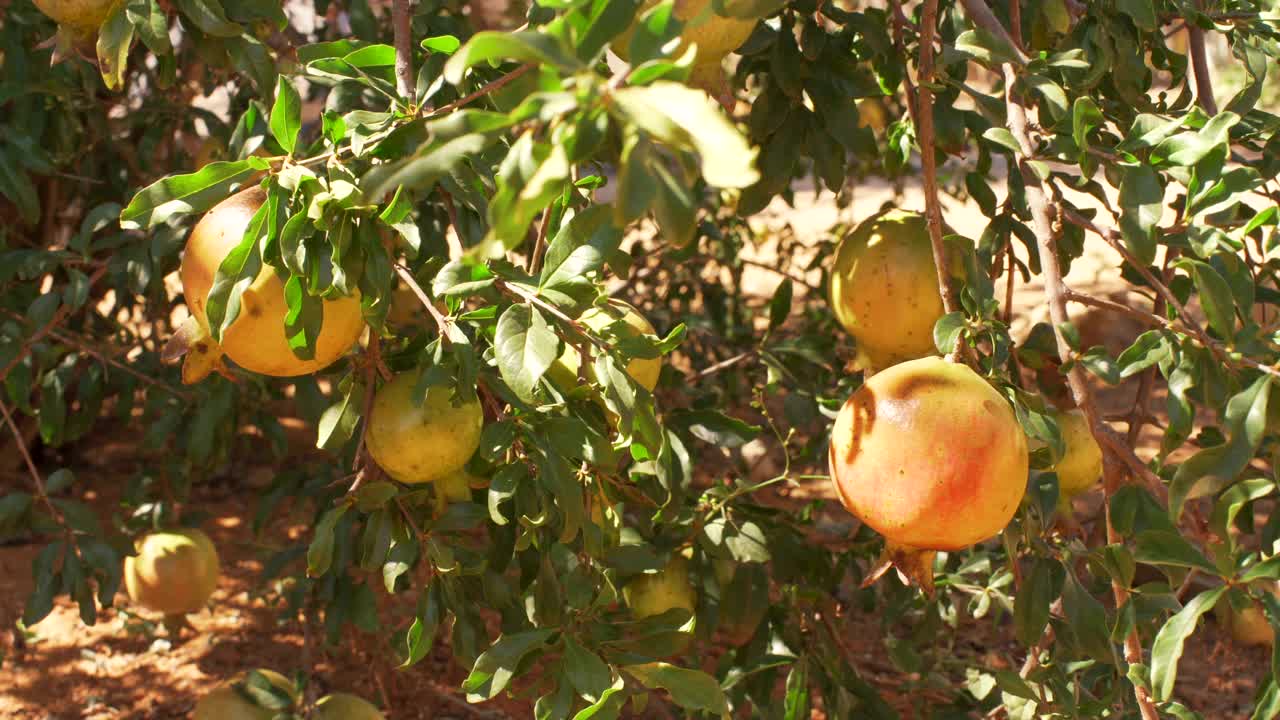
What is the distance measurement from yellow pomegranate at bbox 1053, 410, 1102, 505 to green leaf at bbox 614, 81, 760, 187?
1155mm

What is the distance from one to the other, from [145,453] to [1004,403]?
3.25 m

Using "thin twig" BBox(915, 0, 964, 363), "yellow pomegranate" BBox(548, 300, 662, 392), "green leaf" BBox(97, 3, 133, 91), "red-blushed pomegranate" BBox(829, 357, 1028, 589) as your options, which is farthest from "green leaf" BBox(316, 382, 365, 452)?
"thin twig" BBox(915, 0, 964, 363)

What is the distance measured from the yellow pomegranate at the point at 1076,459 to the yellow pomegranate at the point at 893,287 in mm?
292

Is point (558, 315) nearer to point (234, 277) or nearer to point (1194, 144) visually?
point (234, 277)

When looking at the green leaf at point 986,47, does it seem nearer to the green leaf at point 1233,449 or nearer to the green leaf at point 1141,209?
the green leaf at point 1141,209

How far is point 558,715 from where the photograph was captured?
1221 millimetres

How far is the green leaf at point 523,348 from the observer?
103 centimetres

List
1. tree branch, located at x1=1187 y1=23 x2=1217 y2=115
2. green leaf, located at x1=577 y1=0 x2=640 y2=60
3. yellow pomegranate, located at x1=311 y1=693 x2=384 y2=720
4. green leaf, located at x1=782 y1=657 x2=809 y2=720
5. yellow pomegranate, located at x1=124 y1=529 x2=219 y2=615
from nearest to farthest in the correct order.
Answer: green leaf, located at x1=577 y1=0 x2=640 y2=60 → tree branch, located at x1=1187 y1=23 x2=1217 y2=115 → green leaf, located at x1=782 y1=657 x2=809 y2=720 → yellow pomegranate, located at x1=311 y1=693 x2=384 y2=720 → yellow pomegranate, located at x1=124 y1=529 x2=219 y2=615

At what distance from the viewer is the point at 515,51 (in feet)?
2.20

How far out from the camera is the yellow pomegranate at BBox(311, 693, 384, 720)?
1998 millimetres

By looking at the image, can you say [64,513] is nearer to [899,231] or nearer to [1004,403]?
[899,231]

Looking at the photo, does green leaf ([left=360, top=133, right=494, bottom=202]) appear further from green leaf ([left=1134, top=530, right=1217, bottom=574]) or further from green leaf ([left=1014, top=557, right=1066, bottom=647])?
green leaf ([left=1014, top=557, right=1066, bottom=647])

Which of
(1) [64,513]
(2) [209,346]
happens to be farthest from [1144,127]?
(1) [64,513]

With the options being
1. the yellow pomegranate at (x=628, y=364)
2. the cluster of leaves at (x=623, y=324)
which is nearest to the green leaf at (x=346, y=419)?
the cluster of leaves at (x=623, y=324)
